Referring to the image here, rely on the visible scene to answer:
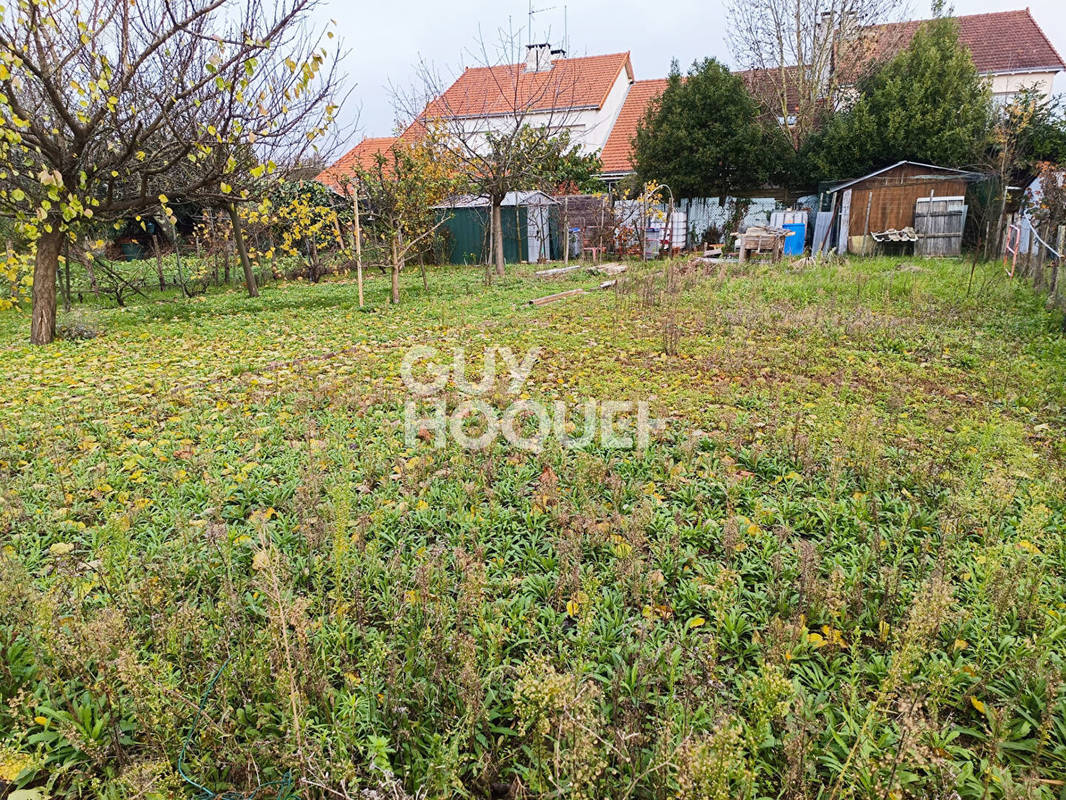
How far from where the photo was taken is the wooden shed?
51.7ft

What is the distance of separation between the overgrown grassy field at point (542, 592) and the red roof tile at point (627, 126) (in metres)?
19.9

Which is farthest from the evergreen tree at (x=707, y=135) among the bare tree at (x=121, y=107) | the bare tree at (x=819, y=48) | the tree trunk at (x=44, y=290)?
the tree trunk at (x=44, y=290)

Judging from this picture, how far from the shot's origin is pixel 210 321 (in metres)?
8.73

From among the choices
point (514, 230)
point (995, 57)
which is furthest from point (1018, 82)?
point (514, 230)

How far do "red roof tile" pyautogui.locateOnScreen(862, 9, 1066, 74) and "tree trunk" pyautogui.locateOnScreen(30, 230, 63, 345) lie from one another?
2401cm

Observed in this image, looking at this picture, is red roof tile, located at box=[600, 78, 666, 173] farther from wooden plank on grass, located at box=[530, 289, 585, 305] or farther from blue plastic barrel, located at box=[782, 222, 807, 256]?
wooden plank on grass, located at box=[530, 289, 585, 305]

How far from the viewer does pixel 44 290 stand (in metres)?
7.40

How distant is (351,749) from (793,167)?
816 inches

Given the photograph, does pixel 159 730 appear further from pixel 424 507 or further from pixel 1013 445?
pixel 1013 445

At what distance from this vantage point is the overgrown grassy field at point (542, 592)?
5.42 ft

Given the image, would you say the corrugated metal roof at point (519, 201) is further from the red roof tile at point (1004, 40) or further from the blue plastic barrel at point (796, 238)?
the red roof tile at point (1004, 40)

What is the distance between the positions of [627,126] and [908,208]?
12.0 meters

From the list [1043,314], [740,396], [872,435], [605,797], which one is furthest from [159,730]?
[1043,314]

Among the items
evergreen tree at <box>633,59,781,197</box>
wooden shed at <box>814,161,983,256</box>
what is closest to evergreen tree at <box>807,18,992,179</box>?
wooden shed at <box>814,161,983,256</box>
